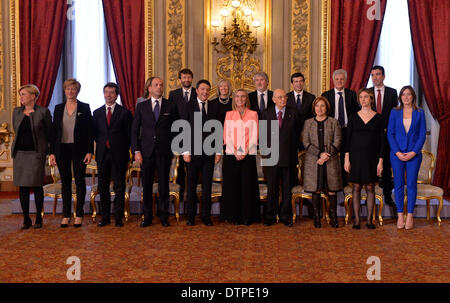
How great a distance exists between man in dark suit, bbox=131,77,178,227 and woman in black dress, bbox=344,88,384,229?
6.07 feet

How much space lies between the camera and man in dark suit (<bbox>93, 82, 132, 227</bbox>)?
4.78 metres

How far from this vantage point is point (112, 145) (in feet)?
15.6

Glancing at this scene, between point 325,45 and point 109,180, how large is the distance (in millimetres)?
3963

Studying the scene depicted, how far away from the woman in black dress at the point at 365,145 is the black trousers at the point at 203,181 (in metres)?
1.43

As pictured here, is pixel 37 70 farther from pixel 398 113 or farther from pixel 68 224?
pixel 398 113

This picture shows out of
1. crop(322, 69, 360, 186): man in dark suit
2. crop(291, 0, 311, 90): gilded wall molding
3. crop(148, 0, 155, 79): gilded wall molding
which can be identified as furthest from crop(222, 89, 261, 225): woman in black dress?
crop(148, 0, 155, 79): gilded wall molding

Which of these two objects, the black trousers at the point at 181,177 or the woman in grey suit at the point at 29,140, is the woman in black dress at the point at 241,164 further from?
the woman in grey suit at the point at 29,140

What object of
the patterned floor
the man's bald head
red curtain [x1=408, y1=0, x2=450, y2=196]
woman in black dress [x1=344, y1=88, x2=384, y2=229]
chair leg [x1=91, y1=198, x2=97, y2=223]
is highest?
red curtain [x1=408, y1=0, x2=450, y2=196]

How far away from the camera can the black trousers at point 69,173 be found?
471 cm

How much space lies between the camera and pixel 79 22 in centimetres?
742

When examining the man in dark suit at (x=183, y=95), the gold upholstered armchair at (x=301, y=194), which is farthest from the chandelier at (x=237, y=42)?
the gold upholstered armchair at (x=301, y=194)

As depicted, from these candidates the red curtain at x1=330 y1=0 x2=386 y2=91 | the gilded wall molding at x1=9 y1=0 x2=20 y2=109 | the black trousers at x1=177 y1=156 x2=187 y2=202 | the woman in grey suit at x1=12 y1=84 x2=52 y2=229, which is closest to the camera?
the woman in grey suit at x1=12 y1=84 x2=52 y2=229

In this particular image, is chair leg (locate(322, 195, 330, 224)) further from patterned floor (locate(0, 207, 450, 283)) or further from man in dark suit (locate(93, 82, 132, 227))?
man in dark suit (locate(93, 82, 132, 227))

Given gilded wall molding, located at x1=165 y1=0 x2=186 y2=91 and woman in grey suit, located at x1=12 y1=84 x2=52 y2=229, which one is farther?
gilded wall molding, located at x1=165 y1=0 x2=186 y2=91
